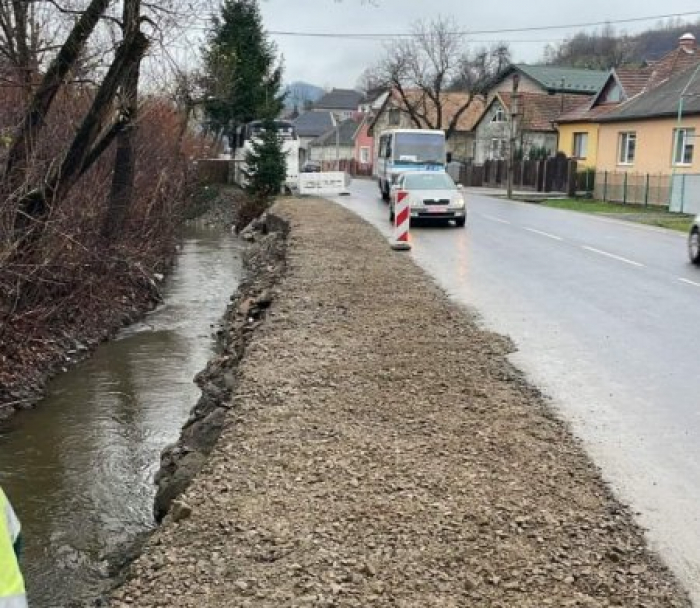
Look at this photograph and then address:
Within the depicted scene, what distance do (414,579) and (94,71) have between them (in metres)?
13.8

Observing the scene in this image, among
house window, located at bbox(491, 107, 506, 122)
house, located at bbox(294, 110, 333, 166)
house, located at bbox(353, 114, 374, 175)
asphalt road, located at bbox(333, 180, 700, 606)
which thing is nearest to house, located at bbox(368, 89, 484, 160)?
house, located at bbox(353, 114, 374, 175)

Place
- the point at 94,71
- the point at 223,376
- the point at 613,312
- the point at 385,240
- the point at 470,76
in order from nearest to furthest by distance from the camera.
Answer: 1. the point at 223,376
2. the point at 613,312
3. the point at 94,71
4. the point at 385,240
5. the point at 470,76

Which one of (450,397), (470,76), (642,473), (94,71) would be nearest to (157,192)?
(94,71)

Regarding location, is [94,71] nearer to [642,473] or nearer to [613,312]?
[613,312]

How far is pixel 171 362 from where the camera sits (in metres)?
11.9

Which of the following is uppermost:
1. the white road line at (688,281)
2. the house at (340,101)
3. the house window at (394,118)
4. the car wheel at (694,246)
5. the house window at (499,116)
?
the house at (340,101)

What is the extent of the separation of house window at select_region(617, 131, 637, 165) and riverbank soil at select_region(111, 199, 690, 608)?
1390 inches

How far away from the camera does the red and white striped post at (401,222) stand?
17516 millimetres

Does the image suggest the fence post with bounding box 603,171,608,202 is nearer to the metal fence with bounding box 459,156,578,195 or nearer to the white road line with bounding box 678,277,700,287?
the metal fence with bounding box 459,156,578,195

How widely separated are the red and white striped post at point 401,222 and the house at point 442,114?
2300 inches

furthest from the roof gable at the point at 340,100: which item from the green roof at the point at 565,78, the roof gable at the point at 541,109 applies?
the roof gable at the point at 541,109

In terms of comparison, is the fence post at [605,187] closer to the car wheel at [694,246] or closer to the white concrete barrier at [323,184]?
the white concrete barrier at [323,184]

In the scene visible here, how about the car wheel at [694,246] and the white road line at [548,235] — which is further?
the white road line at [548,235]

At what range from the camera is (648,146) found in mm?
38344
